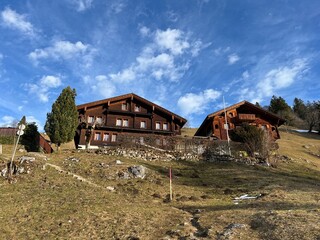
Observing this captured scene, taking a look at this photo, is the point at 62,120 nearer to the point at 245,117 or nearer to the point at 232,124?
the point at 232,124

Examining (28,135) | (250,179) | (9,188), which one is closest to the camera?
(9,188)

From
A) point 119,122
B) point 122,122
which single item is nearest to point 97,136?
point 119,122

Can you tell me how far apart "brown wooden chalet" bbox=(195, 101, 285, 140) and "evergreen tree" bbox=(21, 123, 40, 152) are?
2909 centimetres

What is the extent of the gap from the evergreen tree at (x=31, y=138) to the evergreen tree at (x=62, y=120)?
8.08ft

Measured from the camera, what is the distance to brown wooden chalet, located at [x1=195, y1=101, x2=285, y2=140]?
54906mm

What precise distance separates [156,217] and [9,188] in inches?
445

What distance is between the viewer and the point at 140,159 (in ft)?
117

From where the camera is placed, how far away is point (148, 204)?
19375 millimetres

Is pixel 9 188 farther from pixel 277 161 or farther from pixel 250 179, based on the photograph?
pixel 277 161

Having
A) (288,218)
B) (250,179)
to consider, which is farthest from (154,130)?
(288,218)

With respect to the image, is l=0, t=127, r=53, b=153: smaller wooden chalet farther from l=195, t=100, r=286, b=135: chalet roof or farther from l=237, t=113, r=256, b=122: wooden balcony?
l=237, t=113, r=256, b=122: wooden balcony

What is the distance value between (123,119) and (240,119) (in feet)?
69.1

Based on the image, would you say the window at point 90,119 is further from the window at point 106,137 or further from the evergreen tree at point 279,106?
A: the evergreen tree at point 279,106

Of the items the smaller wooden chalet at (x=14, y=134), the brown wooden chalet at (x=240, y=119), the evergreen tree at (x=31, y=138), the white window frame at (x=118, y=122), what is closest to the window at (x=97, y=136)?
the white window frame at (x=118, y=122)
